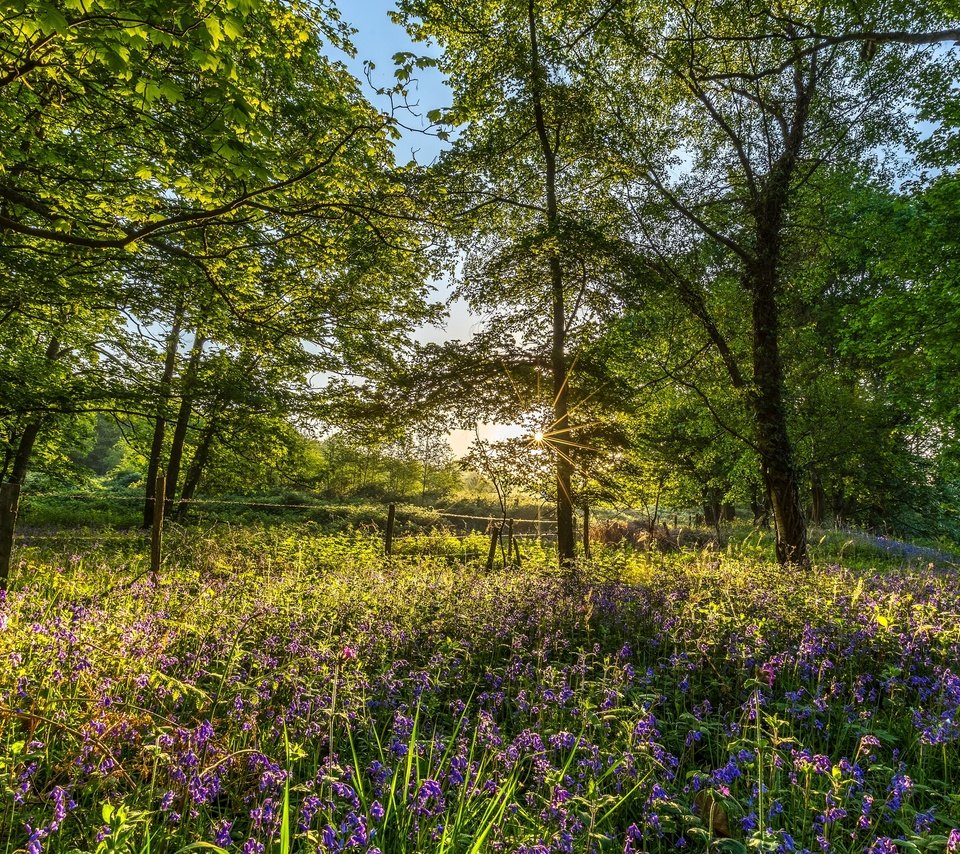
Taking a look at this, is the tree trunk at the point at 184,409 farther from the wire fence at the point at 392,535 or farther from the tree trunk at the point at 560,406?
the tree trunk at the point at 560,406

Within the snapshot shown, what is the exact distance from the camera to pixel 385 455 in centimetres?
3250

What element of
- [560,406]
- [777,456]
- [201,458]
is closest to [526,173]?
[560,406]

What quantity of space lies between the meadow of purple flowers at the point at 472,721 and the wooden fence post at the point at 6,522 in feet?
1.93

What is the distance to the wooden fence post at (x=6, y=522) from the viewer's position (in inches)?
229

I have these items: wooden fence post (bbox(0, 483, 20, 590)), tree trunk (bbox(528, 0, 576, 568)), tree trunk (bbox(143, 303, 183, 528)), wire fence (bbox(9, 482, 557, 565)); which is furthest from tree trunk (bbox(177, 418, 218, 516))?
tree trunk (bbox(528, 0, 576, 568))

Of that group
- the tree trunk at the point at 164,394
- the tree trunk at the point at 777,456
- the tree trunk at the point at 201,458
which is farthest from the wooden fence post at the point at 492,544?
the tree trunk at the point at 201,458

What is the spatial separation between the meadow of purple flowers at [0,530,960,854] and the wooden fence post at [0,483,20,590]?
589 millimetres

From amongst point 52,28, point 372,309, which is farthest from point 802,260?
point 52,28

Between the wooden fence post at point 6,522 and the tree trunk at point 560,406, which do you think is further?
the tree trunk at point 560,406

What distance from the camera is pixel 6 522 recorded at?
598 cm

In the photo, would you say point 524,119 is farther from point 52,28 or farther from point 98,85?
point 52,28

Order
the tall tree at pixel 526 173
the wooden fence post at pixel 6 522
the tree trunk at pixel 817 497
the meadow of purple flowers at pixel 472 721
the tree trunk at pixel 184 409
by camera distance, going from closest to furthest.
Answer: the meadow of purple flowers at pixel 472 721 < the wooden fence post at pixel 6 522 < the tall tree at pixel 526 173 < the tree trunk at pixel 184 409 < the tree trunk at pixel 817 497

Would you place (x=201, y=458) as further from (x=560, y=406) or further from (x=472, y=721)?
(x=472, y=721)

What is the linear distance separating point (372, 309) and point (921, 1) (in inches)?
529
